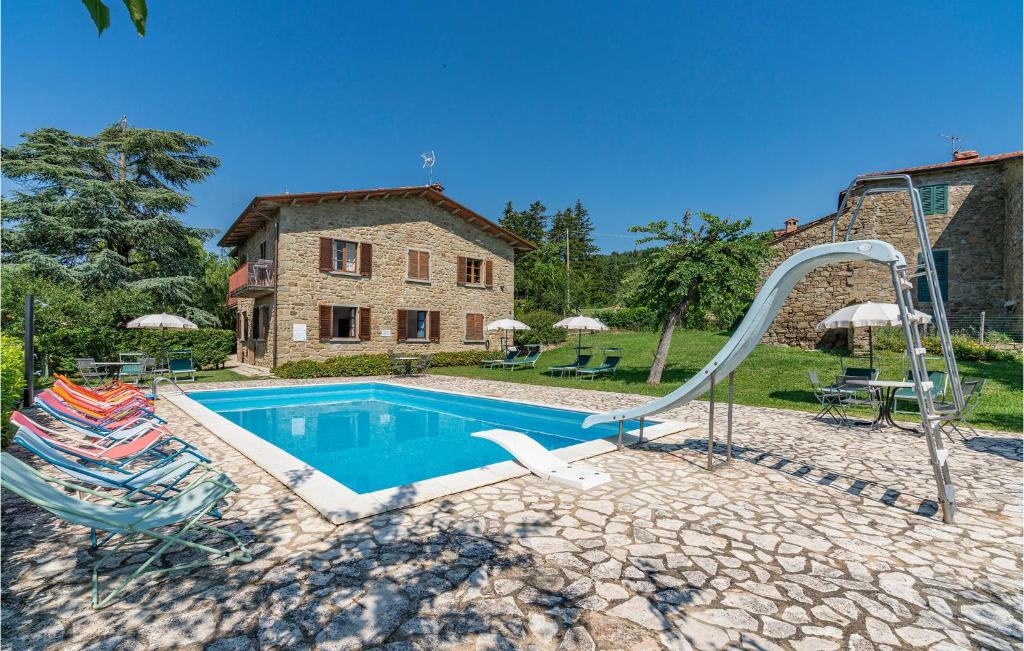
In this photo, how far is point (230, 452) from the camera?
607 centimetres

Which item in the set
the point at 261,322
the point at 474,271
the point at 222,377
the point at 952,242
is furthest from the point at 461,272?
the point at 952,242

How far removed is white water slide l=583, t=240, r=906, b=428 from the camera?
402 centimetres

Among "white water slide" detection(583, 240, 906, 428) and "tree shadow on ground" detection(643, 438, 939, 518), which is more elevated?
"white water slide" detection(583, 240, 906, 428)

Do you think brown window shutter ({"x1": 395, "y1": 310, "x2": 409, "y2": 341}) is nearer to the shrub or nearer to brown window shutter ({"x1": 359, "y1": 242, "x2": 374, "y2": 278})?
brown window shutter ({"x1": 359, "y1": 242, "x2": 374, "y2": 278})

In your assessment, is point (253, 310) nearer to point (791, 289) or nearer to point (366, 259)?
point (366, 259)

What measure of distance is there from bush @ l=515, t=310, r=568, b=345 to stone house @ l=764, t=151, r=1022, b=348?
11.3m

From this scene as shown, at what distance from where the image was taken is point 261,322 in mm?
18828

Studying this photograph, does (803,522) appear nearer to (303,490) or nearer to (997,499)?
(997,499)

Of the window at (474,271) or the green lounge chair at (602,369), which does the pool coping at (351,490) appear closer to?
the green lounge chair at (602,369)

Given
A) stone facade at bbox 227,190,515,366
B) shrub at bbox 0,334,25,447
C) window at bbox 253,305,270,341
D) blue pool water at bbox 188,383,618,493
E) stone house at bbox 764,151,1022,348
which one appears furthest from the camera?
window at bbox 253,305,270,341

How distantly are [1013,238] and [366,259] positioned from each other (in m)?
23.4

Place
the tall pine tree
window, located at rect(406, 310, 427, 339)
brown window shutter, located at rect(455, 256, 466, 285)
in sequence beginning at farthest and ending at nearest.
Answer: brown window shutter, located at rect(455, 256, 466, 285)
window, located at rect(406, 310, 427, 339)
the tall pine tree

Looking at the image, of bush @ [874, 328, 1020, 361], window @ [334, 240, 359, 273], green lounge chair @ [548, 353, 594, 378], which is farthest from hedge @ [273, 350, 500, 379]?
bush @ [874, 328, 1020, 361]

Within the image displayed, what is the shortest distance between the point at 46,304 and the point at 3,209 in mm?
8466
